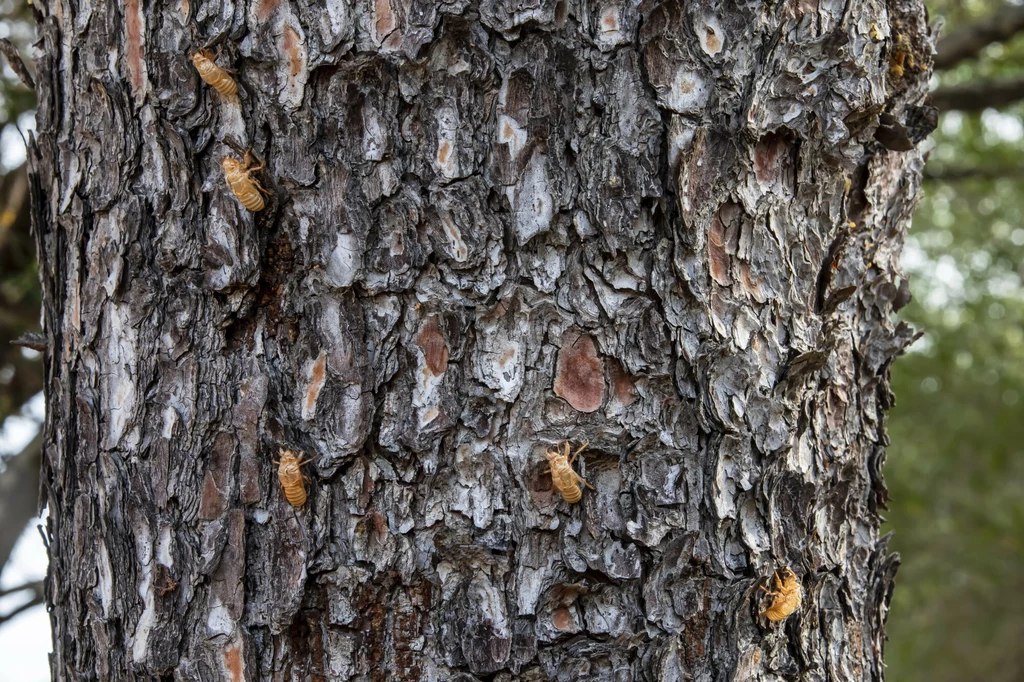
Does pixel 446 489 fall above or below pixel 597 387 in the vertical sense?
below

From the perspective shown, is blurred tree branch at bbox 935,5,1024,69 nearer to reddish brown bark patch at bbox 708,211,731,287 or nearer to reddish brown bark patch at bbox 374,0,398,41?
reddish brown bark patch at bbox 708,211,731,287

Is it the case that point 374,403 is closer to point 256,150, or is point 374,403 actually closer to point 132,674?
point 256,150

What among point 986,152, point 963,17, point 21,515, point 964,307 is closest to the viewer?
point 21,515

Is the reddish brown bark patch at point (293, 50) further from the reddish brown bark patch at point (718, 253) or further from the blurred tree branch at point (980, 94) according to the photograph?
the blurred tree branch at point (980, 94)

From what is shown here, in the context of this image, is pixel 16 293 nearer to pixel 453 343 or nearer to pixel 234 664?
pixel 234 664

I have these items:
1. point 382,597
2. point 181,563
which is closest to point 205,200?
point 181,563

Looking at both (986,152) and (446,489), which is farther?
(986,152)

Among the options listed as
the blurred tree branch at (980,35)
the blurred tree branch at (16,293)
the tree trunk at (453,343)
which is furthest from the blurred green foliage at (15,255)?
the blurred tree branch at (980,35)

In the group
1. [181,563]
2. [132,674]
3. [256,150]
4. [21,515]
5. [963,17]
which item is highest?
[963,17]
